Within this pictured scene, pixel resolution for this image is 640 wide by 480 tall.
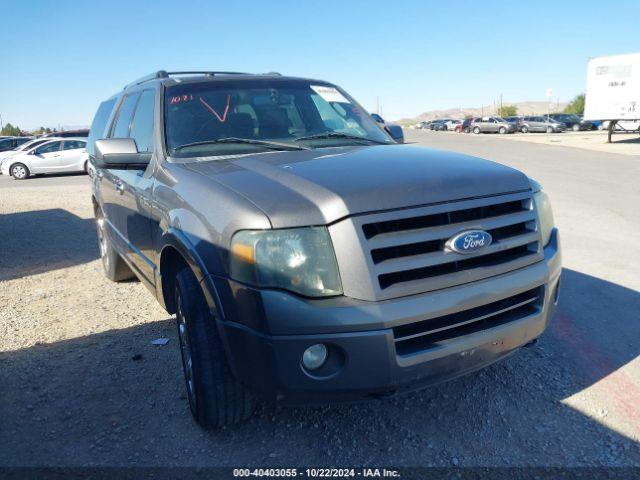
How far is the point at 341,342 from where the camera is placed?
2.14 m

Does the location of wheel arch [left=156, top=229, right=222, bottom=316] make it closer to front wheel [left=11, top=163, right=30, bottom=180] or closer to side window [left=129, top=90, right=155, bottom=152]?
side window [left=129, top=90, right=155, bottom=152]

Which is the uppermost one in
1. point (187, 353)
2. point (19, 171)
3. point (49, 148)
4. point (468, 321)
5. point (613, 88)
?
point (613, 88)

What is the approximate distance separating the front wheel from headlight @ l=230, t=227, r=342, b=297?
21222 mm

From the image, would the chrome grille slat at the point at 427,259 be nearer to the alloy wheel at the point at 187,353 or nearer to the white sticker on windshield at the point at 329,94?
the alloy wheel at the point at 187,353

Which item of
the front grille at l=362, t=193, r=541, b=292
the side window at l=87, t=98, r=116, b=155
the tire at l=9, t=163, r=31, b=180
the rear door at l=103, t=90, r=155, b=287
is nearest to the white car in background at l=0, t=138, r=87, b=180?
the tire at l=9, t=163, r=31, b=180

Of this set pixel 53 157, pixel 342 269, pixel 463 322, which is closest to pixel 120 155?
pixel 342 269

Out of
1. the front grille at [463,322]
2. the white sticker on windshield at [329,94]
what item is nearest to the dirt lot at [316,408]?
the front grille at [463,322]

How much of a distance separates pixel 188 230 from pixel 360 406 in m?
1.41

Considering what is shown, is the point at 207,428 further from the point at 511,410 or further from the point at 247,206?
the point at 511,410

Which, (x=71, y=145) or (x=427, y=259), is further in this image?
(x=71, y=145)

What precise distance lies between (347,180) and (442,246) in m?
0.53

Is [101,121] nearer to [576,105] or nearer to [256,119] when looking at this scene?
[256,119]

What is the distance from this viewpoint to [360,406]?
3.03 metres

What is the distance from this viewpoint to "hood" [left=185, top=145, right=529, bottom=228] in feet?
7.35
